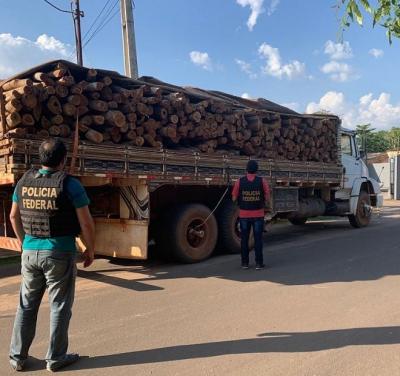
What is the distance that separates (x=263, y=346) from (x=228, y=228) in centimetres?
446

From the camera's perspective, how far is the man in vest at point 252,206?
7273 mm

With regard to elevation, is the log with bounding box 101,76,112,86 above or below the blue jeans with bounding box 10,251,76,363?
above

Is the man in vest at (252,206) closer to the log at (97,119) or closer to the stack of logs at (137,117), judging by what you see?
the stack of logs at (137,117)

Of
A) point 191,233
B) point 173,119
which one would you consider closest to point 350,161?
point 191,233

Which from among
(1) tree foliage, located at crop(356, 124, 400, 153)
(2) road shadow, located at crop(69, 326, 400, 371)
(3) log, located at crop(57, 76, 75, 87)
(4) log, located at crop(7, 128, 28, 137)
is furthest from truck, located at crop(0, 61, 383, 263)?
(1) tree foliage, located at crop(356, 124, 400, 153)

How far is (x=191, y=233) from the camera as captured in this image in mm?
7855

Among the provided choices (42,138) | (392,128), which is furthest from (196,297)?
(392,128)

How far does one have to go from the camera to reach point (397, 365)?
3584mm

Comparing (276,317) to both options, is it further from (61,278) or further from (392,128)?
(392,128)

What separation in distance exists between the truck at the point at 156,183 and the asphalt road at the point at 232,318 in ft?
1.67

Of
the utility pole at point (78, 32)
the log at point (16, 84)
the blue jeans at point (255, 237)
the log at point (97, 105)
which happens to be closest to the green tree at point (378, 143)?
the utility pole at point (78, 32)

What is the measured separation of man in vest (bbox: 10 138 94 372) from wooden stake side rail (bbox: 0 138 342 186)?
2.22m

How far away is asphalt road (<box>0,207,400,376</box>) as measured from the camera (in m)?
3.67

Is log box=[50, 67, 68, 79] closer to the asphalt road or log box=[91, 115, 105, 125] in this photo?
log box=[91, 115, 105, 125]
